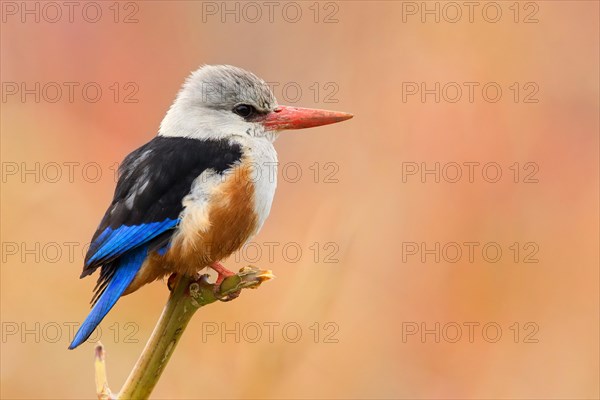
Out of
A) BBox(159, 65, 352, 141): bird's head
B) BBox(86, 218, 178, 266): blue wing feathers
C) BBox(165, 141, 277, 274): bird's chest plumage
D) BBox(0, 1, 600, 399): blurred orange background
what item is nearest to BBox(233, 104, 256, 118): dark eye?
BBox(159, 65, 352, 141): bird's head

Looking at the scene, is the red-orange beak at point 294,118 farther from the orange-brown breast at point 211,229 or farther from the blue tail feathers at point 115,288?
the blue tail feathers at point 115,288

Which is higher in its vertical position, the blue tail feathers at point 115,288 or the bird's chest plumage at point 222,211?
the bird's chest plumage at point 222,211

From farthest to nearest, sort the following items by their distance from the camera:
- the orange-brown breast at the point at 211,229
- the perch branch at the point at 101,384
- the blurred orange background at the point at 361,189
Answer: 1. the blurred orange background at the point at 361,189
2. the orange-brown breast at the point at 211,229
3. the perch branch at the point at 101,384

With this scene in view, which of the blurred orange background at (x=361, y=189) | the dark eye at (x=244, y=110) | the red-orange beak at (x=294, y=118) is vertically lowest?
the blurred orange background at (x=361, y=189)

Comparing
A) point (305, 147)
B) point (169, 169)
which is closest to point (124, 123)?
point (305, 147)

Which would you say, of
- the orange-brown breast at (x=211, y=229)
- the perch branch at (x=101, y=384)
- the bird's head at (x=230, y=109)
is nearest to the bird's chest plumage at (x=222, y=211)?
the orange-brown breast at (x=211, y=229)

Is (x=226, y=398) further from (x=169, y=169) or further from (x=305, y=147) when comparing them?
(x=305, y=147)

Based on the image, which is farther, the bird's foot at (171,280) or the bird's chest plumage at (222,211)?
the bird's foot at (171,280)

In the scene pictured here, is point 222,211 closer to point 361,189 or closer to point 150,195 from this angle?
point 150,195
